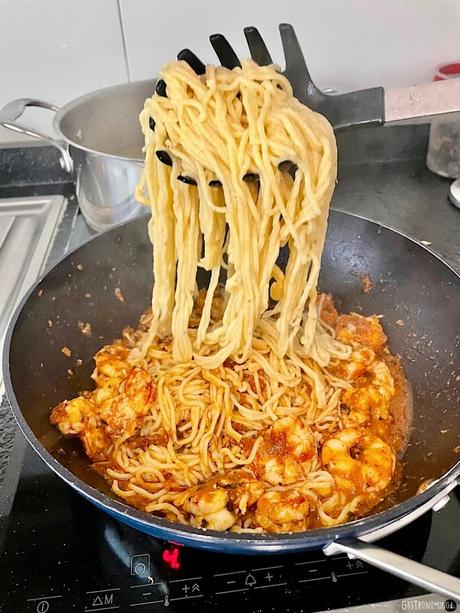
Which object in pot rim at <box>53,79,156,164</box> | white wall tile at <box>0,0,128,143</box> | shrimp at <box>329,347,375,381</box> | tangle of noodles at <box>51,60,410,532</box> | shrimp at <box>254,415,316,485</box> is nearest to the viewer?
tangle of noodles at <box>51,60,410,532</box>

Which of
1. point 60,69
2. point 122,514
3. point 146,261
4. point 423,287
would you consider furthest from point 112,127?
point 122,514

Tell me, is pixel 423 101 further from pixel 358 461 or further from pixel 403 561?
pixel 403 561

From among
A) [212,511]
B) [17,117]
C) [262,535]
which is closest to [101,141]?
[17,117]

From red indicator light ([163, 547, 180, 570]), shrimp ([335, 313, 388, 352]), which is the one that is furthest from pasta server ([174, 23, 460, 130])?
red indicator light ([163, 547, 180, 570])

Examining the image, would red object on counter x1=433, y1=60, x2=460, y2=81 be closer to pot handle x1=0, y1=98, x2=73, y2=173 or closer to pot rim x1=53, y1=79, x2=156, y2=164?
pot rim x1=53, y1=79, x2=156, y2=164

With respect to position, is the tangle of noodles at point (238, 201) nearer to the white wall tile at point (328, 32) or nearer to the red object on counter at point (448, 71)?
the white wall tile at point (328, 32)

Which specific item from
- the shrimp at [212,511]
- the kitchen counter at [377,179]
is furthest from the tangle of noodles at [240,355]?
the kitchen counter at [377,179]
